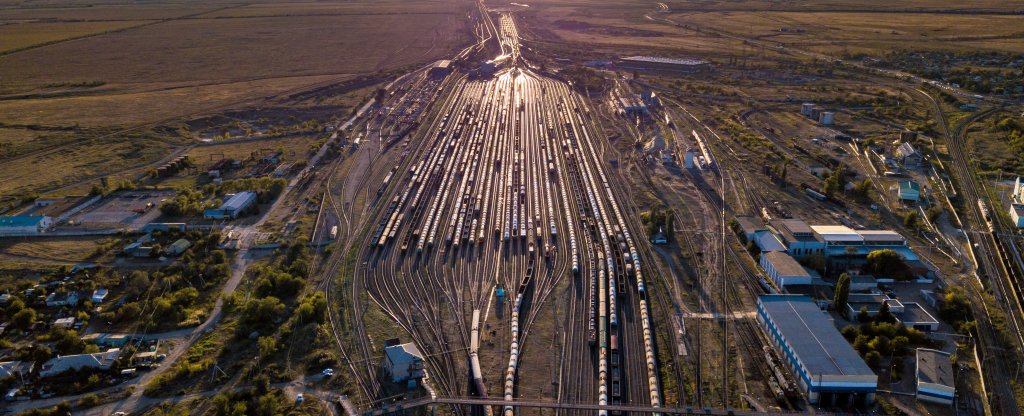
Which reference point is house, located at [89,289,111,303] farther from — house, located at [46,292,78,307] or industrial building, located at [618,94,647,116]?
industrial building, located at [618,94,647,116]

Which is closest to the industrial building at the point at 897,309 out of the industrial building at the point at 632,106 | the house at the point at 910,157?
the house at the point at 910,157

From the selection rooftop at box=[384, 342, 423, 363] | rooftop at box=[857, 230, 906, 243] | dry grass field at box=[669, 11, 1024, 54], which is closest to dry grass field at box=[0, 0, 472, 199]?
rooftop at box=[384, 342, 423, 363]

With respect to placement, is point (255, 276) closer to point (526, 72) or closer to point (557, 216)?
point (557, 216)

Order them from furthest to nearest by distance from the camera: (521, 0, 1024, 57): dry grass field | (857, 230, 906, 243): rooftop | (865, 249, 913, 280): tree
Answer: (521, 0, 1024, 57): dry grass field, (857, 230, 906, 243): rooftop, (865, 249, 913, 280): tree

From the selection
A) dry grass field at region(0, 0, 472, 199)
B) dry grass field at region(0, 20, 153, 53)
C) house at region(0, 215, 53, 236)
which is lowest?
house at region(0, 215, 53, 236)

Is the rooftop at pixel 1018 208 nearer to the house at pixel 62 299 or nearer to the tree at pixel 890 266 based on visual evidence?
the tree at pixel 890 266

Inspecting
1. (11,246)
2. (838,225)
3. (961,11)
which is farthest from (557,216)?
(961,11)
